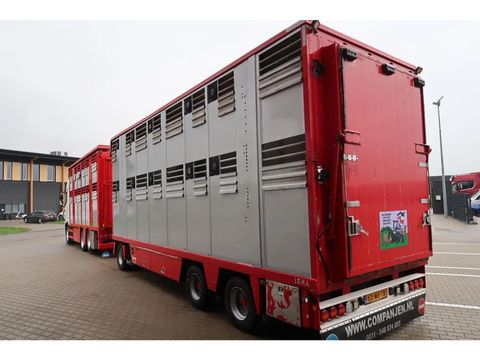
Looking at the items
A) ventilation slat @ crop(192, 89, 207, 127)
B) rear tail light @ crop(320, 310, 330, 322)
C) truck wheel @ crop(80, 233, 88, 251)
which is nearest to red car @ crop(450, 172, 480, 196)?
truck wheel @ crop(80, 233, 88, 251)

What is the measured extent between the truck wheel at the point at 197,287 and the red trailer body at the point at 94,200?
672 centimetres

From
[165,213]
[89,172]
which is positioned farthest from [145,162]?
[89,172]

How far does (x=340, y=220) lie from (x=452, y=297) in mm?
3986

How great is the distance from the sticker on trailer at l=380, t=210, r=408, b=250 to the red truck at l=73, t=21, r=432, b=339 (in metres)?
0.02

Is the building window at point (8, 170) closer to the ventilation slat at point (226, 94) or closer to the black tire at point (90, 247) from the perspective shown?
the black tire at point (90, 247)

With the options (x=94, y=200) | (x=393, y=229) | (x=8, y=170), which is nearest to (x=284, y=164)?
(x=393, y=229)

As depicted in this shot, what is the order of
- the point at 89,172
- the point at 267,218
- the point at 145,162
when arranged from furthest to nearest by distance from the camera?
the point at 89,172
the point at 145,162
the point at 267,218

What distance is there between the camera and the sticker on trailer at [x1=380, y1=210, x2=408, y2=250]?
13.7 ft

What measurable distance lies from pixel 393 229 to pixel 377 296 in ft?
2.69

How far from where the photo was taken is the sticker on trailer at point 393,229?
13.7 feet

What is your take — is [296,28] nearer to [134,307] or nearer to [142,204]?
[134,307]

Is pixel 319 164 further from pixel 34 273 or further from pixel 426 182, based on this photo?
pixel 34 273

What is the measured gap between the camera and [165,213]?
6.78 m

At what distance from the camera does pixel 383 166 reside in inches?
167
